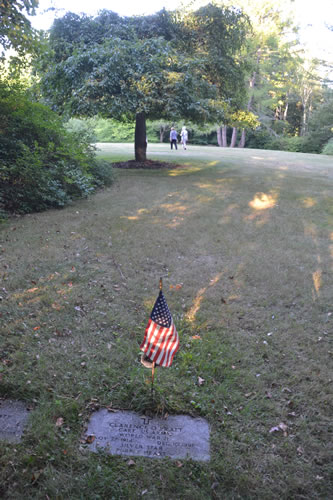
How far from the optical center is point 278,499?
2738 mm

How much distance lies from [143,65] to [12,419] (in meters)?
12.2

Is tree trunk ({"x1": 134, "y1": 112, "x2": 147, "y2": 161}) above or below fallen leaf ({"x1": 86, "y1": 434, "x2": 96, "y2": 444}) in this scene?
above

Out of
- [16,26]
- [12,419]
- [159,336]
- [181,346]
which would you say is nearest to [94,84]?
[16,26]

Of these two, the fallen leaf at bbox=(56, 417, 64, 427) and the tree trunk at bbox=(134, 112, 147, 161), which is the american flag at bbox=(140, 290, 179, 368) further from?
the tree trunk at bbox=(134, 112, 147, 161)

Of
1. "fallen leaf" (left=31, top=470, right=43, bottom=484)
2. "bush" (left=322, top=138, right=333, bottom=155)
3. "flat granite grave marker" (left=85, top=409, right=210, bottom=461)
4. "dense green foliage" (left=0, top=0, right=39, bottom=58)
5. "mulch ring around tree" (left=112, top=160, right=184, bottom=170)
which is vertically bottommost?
"fallen leaf" (left=31, top=470, right=43, bottom=484)

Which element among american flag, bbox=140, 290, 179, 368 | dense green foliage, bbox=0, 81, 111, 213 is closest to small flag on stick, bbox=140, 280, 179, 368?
american flag, bbox=140, 290, 179, 368

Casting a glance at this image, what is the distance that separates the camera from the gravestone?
314 cm

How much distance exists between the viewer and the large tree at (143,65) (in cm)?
1238

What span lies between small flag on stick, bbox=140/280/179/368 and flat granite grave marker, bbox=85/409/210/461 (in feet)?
1.81

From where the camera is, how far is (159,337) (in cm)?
337

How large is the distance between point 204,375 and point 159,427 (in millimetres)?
866

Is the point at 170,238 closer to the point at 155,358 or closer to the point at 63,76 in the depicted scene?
the point at 155,358

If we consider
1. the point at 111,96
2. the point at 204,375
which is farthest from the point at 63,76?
the point at 204,375

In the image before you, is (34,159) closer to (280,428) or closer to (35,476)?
(35,476)
